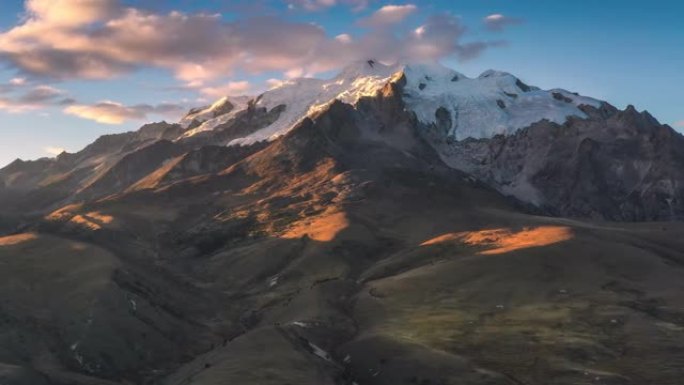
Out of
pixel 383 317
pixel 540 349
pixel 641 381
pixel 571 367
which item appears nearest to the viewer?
pixel 641 381

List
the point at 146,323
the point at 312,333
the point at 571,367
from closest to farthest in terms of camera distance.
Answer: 1. the point at 571,367
2. the point at 312,333
3. the point at 146,323

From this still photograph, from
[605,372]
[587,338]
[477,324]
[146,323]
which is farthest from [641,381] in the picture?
[146,323]

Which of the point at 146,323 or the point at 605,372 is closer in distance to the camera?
the point at 605,372

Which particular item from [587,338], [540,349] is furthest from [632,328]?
[540,349]

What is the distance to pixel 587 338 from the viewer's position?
156 meters

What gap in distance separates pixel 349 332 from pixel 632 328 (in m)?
60.9

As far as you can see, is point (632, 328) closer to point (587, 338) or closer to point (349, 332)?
point (587, 338)

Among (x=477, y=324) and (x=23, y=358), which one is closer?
(x=23, y=358)

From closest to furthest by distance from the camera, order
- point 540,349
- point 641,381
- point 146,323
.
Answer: point 641,381, point 540,349, point 146,323

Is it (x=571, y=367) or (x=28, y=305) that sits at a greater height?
(x=28, y=305)

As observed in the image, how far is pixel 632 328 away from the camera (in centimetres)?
16125

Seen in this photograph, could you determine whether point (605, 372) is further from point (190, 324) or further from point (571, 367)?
point (190, 324)

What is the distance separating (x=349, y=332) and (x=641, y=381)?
64597 millimetres

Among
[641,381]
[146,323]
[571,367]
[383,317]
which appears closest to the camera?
[641,381]
